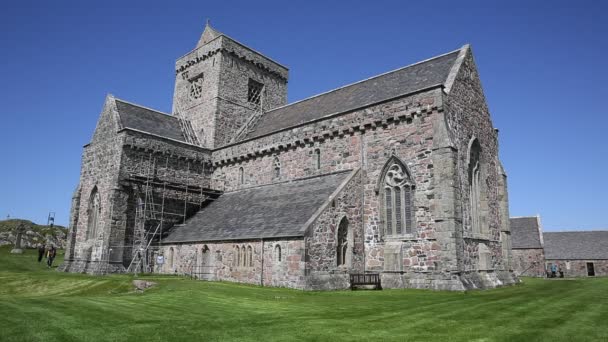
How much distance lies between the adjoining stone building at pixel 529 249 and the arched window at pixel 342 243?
3470cm

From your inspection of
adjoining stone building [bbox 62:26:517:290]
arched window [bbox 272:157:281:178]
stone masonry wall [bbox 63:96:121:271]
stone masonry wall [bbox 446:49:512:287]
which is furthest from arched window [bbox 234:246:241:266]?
stone masonry wall [bbox 446:49:512:287]

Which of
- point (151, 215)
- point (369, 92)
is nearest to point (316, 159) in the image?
point (369, 92)

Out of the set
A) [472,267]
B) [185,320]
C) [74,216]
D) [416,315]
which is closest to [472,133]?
[472,267]

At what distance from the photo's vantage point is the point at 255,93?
1655 inches

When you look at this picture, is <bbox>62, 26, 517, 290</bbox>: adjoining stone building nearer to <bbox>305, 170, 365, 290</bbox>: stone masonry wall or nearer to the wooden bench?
<bbox>305, 170, 365, 290</bbox>: stone masonry wall

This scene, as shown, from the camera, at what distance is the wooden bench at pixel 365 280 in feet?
68.3

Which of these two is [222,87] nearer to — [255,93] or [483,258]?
[255,93]

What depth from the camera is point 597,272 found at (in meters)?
52.0

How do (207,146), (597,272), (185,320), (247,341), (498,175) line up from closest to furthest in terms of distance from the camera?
(247,341) → (185,320) → (498,175) → (207,146) → (597,272)

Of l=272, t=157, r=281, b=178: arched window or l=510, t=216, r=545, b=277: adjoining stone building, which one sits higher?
l=272, t=157, r=281, b=178: arched window

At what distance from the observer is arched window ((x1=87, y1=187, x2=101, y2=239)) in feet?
100

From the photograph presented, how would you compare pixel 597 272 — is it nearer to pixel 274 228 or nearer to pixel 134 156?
pixel 274 228

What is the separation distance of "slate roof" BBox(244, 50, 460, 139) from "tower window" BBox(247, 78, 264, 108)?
580cm

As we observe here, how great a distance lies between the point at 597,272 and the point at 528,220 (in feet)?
32.7
